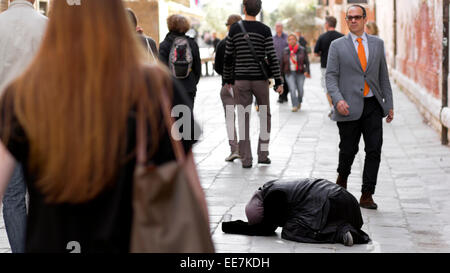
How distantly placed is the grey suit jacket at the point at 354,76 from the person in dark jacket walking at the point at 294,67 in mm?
9780

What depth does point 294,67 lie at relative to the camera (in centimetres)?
1730

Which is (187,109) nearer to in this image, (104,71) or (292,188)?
(104,71)

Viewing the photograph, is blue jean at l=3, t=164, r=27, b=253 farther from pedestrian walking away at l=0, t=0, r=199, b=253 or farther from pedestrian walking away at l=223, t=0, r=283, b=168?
pedestrian walking away at l=223, t=0, r=283, b=168

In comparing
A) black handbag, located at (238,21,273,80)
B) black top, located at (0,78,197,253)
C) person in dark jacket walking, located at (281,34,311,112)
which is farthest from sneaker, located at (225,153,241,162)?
black top, located at (0,78,197,253)

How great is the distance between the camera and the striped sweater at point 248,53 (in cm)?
960

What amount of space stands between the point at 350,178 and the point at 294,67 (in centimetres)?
842

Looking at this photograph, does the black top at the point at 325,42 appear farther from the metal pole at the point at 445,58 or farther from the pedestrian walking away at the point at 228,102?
the pedestrian walking away at the point at 228,102

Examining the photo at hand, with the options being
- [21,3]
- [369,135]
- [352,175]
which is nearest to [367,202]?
[369,135]

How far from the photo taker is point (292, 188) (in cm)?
609

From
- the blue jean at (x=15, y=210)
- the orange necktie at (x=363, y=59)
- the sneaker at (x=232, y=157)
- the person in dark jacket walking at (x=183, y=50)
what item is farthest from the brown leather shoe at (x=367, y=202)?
the blue jean at (x=15, y=210)

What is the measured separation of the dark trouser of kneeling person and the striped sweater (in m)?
3.55

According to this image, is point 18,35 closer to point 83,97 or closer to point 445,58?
point 83,97
